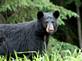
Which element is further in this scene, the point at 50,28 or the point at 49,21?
the point at 49,21

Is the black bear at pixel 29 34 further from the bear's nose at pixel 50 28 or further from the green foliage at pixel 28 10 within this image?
the green foliage at pixel 28 10

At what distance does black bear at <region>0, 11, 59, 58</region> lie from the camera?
8.05 m

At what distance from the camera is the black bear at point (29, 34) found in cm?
805

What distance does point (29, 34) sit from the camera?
8.25 meters

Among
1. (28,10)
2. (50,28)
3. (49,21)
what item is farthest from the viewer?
(28,10)

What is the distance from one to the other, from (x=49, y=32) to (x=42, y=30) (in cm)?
25

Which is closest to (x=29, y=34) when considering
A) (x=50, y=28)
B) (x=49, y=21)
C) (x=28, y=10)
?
(x=49, y=21)

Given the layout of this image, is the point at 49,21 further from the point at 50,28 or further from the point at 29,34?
the point at 29,34

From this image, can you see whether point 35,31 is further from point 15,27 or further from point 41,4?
point 41,4

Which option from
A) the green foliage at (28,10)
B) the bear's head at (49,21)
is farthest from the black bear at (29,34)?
Result: the green foliage at (28,10)

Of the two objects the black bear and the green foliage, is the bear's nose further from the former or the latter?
the green foliage

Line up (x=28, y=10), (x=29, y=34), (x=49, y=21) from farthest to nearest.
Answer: (x=28, y=10), (x=29, y=34), (x=49, y=21)

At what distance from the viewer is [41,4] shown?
1095cm

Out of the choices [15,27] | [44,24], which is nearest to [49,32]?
[44,24]
